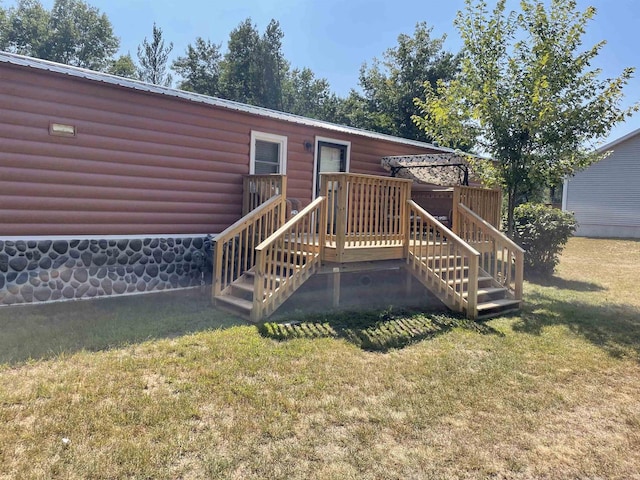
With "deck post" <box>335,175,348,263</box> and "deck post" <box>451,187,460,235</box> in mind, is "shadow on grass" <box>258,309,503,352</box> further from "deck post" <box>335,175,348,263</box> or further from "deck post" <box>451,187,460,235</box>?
"deck post" <box>451,187,460,235</box>

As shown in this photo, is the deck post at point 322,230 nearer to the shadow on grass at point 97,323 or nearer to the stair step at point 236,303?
the stair step at point 236,303

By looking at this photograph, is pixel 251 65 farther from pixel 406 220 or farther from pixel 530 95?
pixel 406 220

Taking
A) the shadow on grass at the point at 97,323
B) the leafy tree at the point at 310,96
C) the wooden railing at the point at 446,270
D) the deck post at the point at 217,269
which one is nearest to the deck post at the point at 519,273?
the wooden railing at the point at 446,270

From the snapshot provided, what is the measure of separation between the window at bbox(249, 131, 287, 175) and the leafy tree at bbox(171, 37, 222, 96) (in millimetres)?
23676

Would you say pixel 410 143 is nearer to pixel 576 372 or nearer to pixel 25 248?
pixel 576 372

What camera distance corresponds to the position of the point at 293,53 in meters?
30.2

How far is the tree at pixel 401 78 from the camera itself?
2462cm

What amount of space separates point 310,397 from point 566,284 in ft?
24.1

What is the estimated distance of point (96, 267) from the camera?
5945 mm

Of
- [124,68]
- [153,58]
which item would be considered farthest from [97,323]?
[153,58]

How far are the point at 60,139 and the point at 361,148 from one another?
5.42 m

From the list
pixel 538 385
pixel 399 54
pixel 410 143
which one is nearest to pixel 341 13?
pixel 399 54

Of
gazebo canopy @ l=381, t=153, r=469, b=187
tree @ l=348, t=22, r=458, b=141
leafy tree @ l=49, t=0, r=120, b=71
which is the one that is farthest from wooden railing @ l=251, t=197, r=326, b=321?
leafy tree @ l=49, t=0, r=120, b=71

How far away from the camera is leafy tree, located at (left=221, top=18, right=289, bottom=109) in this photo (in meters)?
27.7
